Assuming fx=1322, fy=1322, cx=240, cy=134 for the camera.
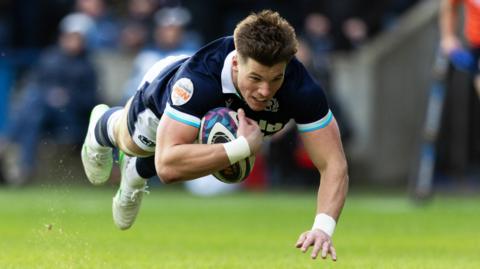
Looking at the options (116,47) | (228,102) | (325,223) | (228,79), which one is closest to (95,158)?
A: (228,102)

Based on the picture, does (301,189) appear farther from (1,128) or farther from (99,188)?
(1,128)

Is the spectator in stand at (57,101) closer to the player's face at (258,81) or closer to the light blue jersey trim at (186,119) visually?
the light blue jersey trim at (186,119)

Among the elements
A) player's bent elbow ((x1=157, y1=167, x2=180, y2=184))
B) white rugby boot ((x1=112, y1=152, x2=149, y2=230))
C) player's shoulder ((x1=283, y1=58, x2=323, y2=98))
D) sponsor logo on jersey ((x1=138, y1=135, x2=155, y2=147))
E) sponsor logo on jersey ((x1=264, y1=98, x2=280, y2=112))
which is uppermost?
player's shoulder ((x1=283, y1=58, x2=323, y2=98))

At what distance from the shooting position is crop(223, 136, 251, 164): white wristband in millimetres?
8047

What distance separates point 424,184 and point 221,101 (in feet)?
26.8

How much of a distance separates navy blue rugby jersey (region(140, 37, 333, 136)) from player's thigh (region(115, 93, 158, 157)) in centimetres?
90

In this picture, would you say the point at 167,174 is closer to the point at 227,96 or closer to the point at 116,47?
the point at 227,96

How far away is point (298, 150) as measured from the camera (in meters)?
18.9

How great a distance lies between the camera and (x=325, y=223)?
8.22 metres

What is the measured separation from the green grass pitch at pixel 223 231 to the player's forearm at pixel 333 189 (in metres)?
0.83

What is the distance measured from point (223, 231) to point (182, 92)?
185 inches

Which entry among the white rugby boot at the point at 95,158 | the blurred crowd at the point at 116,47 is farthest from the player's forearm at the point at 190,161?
the blurred crowd at the point at 116,47

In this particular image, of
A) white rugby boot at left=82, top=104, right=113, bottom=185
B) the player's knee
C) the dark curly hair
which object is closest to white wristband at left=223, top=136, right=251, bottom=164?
the player's knee

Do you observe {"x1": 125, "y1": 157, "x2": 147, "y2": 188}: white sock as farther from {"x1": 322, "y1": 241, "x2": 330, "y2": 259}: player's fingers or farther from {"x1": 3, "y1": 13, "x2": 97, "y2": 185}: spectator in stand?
{"x1": 3, "y1": 13, "x2": 97, "y2": 185}: spectator in stand
